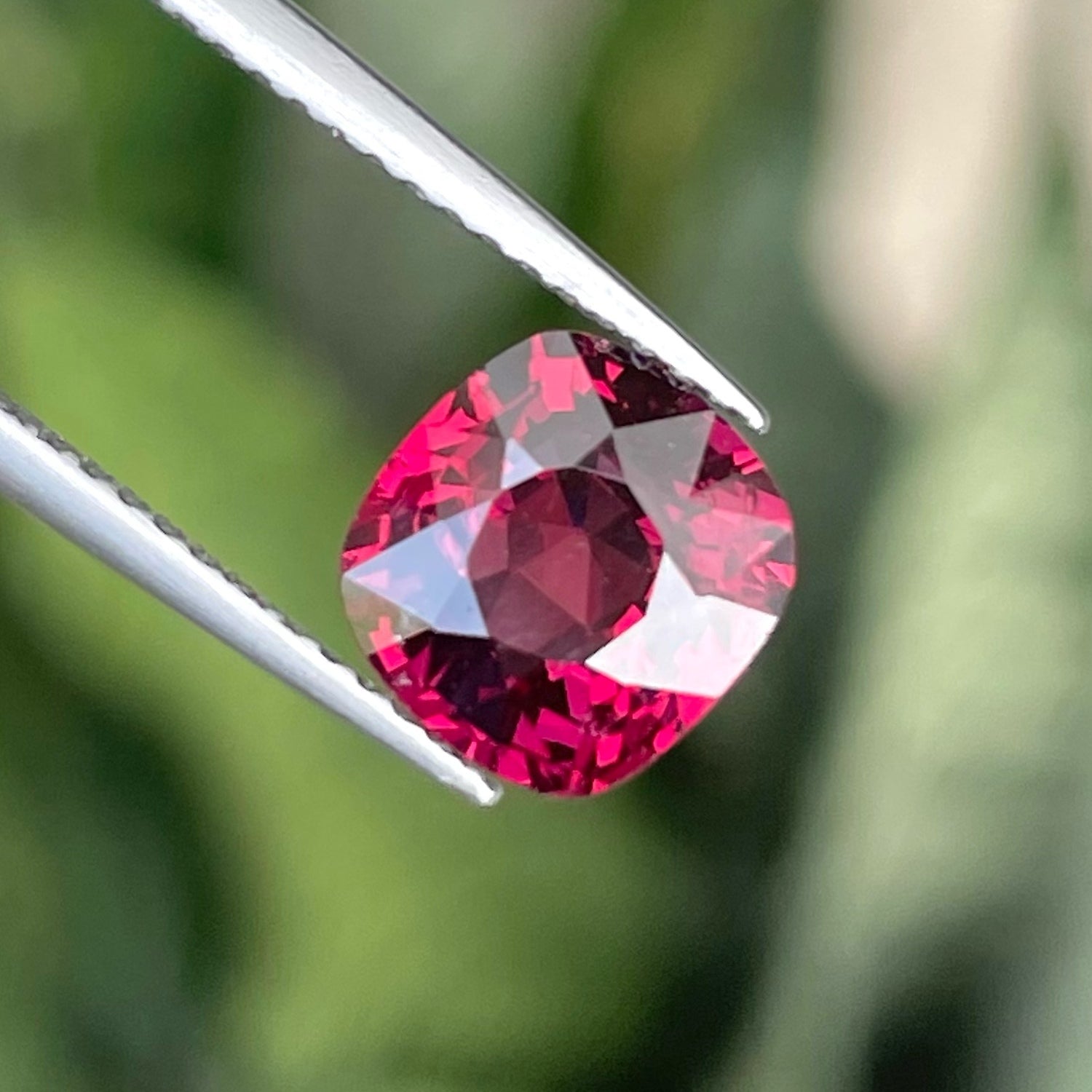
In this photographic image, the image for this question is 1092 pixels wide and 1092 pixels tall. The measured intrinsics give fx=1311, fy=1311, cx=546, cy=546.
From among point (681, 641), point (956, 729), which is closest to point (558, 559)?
point (681, 641)

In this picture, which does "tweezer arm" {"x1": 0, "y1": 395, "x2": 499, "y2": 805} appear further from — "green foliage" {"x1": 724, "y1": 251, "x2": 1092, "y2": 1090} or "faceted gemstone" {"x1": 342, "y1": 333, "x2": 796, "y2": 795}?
"green foliage" {"x1": 724, "y1": 251, "x2": 1092, "y2": 1090}

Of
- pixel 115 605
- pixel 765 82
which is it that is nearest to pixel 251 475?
pixel 115 605

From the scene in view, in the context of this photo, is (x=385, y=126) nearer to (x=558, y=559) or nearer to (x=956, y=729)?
(x=558, y=559)

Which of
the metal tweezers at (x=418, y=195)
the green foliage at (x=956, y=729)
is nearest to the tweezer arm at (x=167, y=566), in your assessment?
the metal tweezers at (x=418, y=195)

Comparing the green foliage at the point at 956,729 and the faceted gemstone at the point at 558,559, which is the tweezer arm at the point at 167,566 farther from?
the green foliage at the point at 956,729

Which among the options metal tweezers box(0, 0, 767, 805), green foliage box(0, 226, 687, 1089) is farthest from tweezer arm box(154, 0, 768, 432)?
green foliage box(0, 226, 687, 1089)

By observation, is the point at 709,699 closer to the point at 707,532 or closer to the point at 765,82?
the point at 707,532

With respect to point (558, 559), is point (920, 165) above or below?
above
